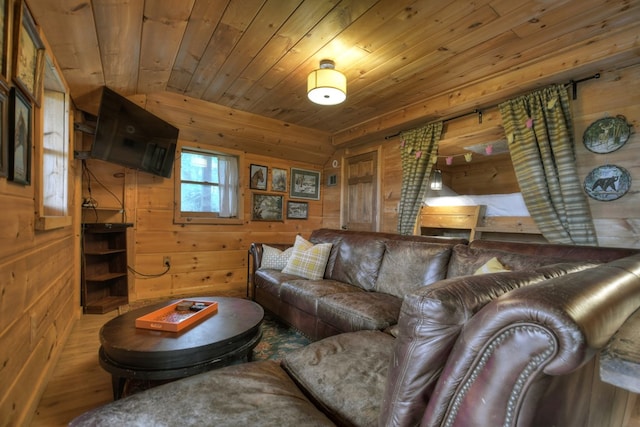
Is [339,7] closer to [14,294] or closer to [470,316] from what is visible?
[470,316]

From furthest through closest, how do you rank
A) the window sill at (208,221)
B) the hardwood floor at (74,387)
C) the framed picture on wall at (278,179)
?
the framed picture on wall at (278,179) < the window sill at (208,221) < the hardwood floor at (74,387)

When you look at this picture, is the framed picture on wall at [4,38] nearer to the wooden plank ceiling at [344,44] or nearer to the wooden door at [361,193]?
the wooden plank ceiling at [344,44]

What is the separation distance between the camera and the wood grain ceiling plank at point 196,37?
1765 mm

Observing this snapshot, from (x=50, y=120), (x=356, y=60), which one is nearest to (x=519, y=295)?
(x=356, y=60)

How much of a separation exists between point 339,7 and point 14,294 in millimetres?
2226

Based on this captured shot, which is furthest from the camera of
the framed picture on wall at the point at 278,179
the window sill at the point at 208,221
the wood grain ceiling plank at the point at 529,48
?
the framed picture on wall at the point at 278,179

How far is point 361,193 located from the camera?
4242 mm

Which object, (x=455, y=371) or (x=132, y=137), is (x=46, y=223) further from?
(x=455, y=371)

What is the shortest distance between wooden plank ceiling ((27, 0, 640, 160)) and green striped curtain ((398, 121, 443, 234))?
299mm

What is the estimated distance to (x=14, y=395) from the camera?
1303 millimetres

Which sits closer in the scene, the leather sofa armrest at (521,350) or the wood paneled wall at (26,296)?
the leather sofa armrest at (521,350)

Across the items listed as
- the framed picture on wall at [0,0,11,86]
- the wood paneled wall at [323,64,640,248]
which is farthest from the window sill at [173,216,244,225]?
the wood paneled wall at [323,64,640,248]

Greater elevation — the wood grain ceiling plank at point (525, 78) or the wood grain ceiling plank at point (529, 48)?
the wood grain ceiling plank at point (529, 48)

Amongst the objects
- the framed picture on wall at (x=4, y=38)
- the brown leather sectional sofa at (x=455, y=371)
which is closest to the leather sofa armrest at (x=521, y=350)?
the brown leather sectional sofa at (x=455, y=371)
